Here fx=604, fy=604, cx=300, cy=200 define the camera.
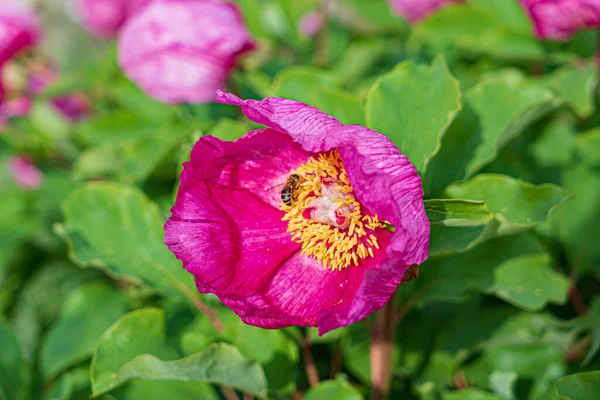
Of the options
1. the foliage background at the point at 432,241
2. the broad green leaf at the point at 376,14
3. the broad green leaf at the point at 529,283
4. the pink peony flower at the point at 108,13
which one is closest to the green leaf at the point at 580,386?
the foliage background at the point at 432,241

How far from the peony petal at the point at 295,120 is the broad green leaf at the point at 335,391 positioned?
386 millimetres

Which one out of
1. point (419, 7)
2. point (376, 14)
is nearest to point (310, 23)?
point (376, 14)

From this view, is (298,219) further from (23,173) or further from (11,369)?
(23,173)

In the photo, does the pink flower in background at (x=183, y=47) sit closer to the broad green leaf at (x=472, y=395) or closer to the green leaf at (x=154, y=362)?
the green leaf at (x=154, y=362)

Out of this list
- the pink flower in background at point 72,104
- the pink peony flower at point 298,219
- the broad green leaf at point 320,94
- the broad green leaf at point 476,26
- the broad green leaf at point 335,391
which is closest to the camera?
the pink peony flower at point 298,219

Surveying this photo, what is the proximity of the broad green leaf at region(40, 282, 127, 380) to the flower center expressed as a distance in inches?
22.6

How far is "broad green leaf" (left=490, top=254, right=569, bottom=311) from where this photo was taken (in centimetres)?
96

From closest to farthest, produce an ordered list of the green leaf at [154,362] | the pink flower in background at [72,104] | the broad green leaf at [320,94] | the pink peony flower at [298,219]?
the pink peony flower at [298,219], the green leaf at [154,362], the broad green leaf at [320,94], the pink flower in background at [72,104]

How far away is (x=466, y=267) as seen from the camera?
100cm

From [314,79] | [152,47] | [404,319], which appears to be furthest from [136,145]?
[404,319]

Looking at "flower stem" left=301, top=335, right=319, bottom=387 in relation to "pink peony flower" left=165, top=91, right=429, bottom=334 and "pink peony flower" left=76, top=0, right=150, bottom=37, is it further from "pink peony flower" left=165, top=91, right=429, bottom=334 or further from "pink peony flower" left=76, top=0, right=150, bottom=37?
"pink peony flower" left=76, top=0, right=150, bottom=37

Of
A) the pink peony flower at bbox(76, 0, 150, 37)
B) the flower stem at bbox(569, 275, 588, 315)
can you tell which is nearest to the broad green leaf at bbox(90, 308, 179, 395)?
the flower stem at bbox(569, 275, 588, 315)

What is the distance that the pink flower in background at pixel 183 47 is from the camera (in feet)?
4.10

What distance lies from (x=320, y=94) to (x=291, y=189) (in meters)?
0.22
